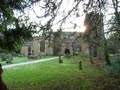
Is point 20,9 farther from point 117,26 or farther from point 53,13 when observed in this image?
point 117,26

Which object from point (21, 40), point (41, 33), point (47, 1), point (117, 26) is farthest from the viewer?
point (117, 26)

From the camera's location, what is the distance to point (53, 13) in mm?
11930

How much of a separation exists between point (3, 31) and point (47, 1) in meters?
2.90

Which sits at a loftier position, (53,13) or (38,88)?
(53,13)

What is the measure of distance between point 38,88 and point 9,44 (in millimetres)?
2547

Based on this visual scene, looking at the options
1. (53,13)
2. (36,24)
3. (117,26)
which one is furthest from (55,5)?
(117,26)

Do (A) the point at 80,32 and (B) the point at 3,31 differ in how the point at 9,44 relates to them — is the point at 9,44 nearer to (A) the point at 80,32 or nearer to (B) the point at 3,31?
(B) the point at 3,31

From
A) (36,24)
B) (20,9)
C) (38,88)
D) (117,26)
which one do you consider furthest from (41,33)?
(117,26)

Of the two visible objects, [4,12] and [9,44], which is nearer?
[4,12]

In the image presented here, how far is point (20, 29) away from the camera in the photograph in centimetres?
1310

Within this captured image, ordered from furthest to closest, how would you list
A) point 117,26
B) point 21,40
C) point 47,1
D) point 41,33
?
1. point 117,26
2. point 21,40
3. point 41,33
4. point 47,1

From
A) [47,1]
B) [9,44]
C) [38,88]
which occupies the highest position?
[47,1]

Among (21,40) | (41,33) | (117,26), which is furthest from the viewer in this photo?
(117,26)

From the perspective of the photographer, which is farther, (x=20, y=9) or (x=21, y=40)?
(x=21, y=40)
